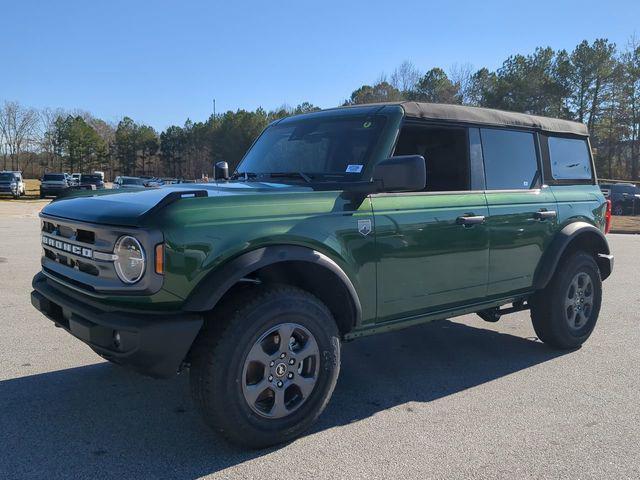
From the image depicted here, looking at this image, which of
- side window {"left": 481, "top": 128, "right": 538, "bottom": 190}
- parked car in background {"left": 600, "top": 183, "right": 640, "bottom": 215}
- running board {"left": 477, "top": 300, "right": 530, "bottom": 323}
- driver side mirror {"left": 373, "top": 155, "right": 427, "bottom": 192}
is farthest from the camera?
parked car in background {"left": 600, "top": 183, "right": 640, "bottom": 215}

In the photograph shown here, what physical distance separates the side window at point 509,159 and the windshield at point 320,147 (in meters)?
1.13

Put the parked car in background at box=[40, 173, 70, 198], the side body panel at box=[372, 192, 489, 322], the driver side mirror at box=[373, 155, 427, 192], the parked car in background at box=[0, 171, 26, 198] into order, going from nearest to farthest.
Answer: the driver side mirror at box=[373, 155, 427, 192]
the side body panel at box=[372, 192, 489, 322]
the parked car in background at box=[0, 171, 26, 198]
the parked car in background at box=[40, 173, 70, 198]

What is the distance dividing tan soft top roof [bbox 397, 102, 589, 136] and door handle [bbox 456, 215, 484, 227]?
779mm

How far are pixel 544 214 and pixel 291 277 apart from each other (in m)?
2.46

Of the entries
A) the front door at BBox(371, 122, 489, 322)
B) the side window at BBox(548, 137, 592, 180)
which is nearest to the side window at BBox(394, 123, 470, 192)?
the front door at BBox(371, 122, 489, 322)

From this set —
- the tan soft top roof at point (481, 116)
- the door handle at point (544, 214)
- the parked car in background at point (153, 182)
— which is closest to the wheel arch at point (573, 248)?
the door handle at point (544, 214)

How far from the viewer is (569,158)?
18.0 feet

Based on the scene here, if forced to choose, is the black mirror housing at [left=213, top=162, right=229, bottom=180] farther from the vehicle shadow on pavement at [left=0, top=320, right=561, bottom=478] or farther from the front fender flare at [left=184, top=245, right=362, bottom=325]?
the front fender flare at [left=184, top=245, right=362, bottom=325]

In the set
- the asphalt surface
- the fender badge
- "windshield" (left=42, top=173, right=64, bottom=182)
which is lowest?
the asphalt surface

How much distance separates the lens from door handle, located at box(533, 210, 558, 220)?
475 cm

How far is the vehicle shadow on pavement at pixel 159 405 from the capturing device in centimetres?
307

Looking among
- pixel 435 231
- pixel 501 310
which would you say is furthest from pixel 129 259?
pixel 501 310

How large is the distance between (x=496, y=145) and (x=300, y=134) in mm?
1638

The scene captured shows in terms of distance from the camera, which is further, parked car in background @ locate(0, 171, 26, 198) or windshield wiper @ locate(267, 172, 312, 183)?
parked car in background @ locate(0, 171, 26, 198)
